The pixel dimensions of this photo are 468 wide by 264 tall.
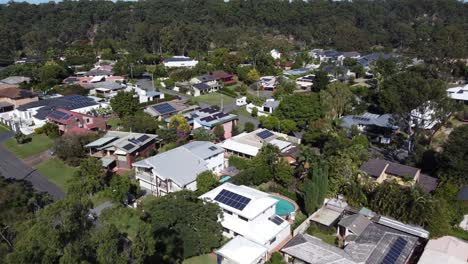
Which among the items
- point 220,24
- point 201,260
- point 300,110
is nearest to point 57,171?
point 201,260

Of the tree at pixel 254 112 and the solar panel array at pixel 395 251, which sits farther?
the tree at pixel 254 112

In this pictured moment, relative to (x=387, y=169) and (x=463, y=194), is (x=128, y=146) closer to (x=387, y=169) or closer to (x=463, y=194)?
(x=387, y=169)

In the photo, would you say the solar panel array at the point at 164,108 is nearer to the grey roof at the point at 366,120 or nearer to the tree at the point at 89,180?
the tree at the point at 89,180

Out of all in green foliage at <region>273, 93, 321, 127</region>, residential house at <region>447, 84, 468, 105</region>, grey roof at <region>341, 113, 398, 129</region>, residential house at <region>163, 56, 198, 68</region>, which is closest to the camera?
green foliage at <region>273, 93, 321, 127</region>

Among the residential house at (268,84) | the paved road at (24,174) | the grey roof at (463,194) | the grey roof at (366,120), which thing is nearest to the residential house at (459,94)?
the grey roof at (366,120)

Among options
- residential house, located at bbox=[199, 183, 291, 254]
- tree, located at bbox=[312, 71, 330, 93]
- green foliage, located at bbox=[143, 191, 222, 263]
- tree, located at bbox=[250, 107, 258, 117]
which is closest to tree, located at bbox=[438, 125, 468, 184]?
residential house, located at bbox=[199, 183, 291, 254]

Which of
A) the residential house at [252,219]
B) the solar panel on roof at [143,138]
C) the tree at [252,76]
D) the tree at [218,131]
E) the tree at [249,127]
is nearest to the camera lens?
the residential house at [252,219]

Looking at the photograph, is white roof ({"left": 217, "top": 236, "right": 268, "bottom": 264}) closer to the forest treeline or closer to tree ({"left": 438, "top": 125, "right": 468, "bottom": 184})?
tree ({"left": 438, "top": 125, "right": 468, "bottom": 184})

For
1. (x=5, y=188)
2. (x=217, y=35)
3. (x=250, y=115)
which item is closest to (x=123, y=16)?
(x=217, y=35)
